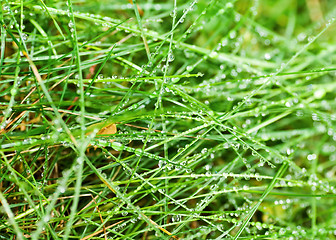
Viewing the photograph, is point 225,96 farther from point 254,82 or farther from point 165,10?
point 165,10

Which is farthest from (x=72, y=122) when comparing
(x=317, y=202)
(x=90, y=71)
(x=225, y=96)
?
(x=317, y=202)

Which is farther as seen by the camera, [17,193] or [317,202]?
[317,202]

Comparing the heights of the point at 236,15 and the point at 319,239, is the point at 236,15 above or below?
above

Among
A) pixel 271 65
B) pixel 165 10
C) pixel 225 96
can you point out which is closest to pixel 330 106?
pixel 271 65

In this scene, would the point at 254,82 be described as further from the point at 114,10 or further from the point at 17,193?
the point at 17,193

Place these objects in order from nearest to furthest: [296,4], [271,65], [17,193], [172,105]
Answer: [17,193] → [172,105] → [271,65] → [296,4]

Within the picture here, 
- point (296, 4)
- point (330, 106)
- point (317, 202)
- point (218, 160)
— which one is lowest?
point (317, 202)

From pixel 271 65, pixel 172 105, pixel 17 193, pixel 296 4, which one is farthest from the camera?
pixel 296 4
